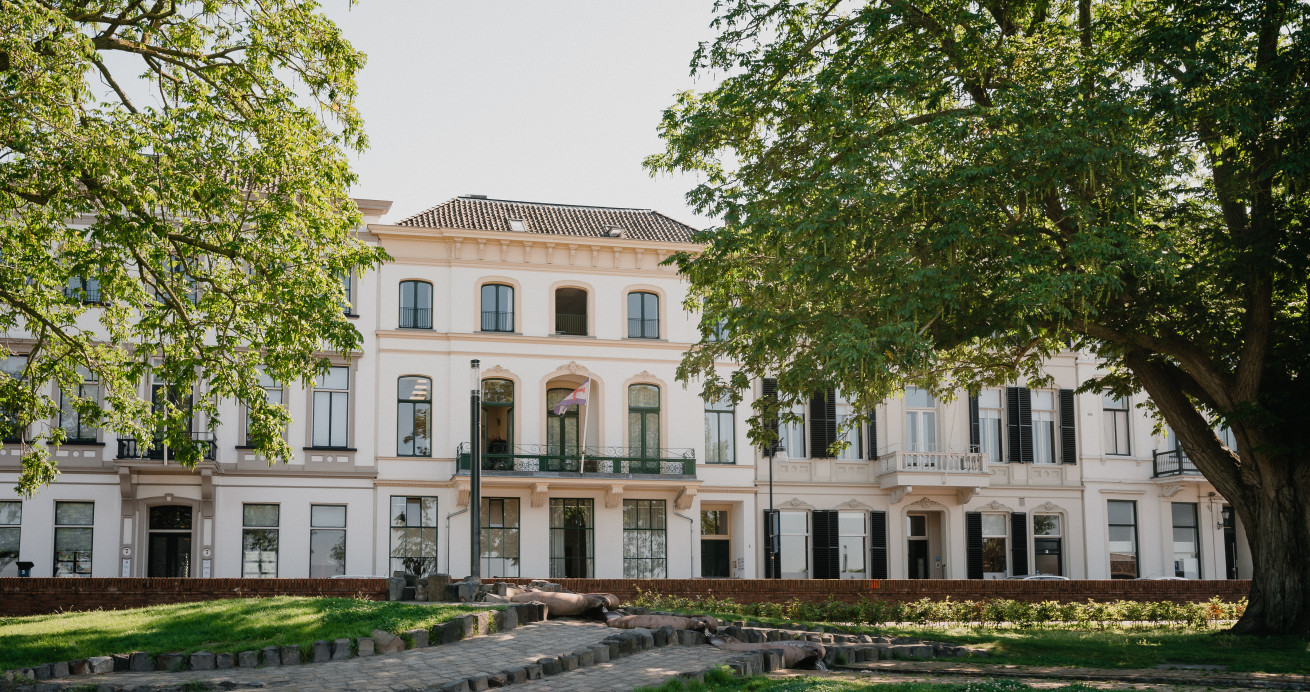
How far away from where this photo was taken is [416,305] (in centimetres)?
3741

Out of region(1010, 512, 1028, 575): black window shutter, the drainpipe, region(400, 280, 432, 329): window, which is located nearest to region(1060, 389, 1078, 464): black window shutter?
region(1010, 512, 1028, 575): black window shutter

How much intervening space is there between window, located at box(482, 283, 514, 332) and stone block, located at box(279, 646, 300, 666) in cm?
2395

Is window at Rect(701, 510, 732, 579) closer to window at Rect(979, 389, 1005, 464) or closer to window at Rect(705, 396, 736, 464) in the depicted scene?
window at Rect(705, 396, 736, 464)

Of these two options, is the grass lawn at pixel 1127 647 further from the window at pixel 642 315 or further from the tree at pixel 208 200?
the window at pixel 642 315

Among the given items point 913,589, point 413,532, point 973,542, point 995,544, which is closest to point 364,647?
point 913,589

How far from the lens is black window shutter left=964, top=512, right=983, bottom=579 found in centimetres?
3899

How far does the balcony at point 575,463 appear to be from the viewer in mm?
36125

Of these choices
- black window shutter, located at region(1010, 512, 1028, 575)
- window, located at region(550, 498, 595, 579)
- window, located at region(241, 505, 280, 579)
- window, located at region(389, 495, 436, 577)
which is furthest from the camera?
black window shutter, located at region(1010, 512, 1028, 575)

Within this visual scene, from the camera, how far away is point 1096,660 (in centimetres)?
1655

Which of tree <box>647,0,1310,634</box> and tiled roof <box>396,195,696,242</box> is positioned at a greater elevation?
tiled roof <box>396,195,696,242</box>

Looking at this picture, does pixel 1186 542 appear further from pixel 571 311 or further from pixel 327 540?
pixel 327 540

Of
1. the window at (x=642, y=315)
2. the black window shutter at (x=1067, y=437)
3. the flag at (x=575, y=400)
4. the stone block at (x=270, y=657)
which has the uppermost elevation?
the window at (x=642, y=315)

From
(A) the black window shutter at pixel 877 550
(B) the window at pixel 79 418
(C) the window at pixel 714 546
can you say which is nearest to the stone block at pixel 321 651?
(B) the window at pixel 79 418

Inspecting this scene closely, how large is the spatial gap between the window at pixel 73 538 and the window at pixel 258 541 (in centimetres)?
405
